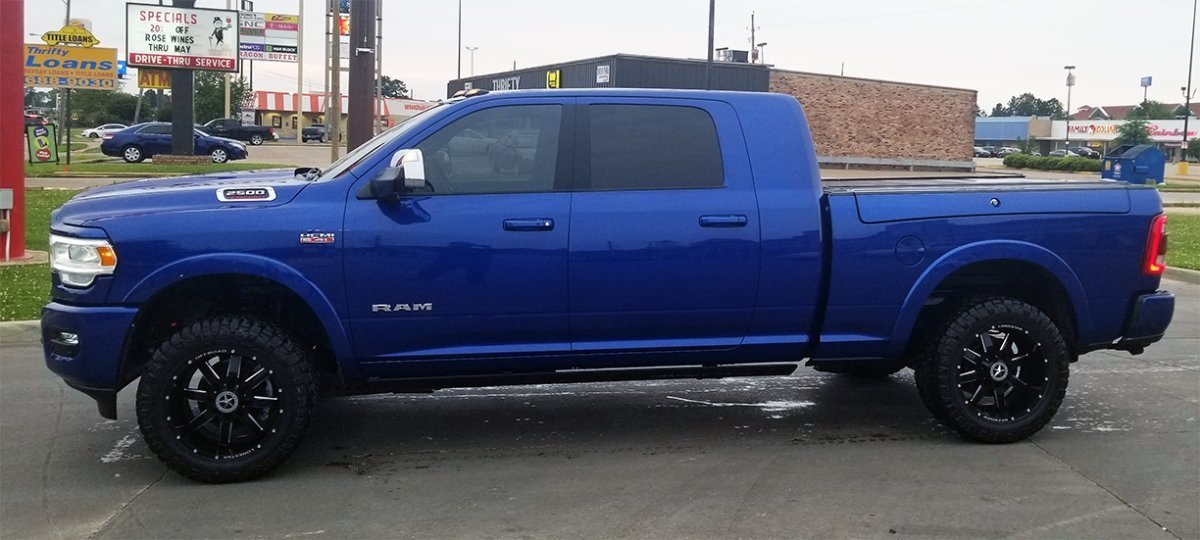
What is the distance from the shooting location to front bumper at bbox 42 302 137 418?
470 cm

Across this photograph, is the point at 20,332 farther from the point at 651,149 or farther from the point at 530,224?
the point at 651,149

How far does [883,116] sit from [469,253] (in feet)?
146

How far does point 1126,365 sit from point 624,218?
15.8ft

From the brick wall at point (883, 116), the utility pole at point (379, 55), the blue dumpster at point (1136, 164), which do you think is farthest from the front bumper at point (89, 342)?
the brick wall at point (883, 116)

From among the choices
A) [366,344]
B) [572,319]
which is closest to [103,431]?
[366,344]

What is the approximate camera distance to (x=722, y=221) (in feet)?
17.1

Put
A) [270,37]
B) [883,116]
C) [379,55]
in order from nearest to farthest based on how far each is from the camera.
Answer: [379,55]
[883,116]
[270,37]

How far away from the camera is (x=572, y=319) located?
5.14 meters

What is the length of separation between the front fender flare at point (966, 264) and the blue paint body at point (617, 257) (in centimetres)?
1

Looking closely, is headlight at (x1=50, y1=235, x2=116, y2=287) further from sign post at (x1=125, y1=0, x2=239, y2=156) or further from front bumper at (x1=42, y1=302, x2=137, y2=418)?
sign post at (x1=125, y1=0, x2=239, y2=156)

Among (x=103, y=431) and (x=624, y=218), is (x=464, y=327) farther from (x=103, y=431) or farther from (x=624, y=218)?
(x=103, y=431)

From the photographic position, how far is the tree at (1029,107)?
463ft

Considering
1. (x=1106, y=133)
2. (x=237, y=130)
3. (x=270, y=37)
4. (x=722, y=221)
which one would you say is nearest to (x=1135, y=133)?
(x=237, y=130)

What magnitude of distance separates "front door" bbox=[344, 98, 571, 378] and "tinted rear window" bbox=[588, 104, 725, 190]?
228 mm
